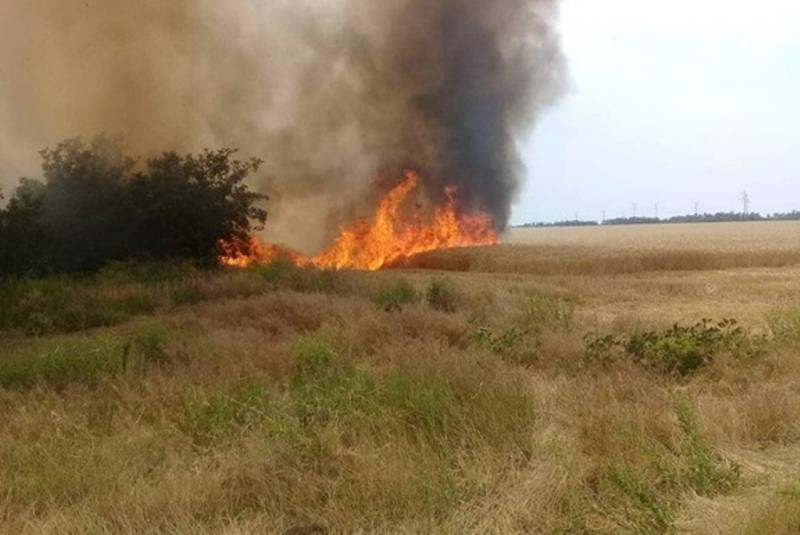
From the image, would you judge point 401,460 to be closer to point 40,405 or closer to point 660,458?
point 660,458

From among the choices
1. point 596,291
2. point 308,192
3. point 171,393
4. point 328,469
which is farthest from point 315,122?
point 328,469

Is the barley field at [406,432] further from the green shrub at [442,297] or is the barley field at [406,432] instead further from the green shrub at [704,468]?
the green shrub at [442,297]

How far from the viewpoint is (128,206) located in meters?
21.2

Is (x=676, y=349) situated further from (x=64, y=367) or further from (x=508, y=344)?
(x=64, y=367)

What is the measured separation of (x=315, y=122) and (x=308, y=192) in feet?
11.2

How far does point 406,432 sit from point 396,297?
9413mm

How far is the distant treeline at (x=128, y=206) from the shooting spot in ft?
67.9

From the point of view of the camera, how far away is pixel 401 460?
463cm

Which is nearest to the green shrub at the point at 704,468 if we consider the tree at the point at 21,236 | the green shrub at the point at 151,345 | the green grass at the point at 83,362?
the green grass at the point at 83,362

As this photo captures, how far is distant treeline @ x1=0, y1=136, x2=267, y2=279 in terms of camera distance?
20.7 meters

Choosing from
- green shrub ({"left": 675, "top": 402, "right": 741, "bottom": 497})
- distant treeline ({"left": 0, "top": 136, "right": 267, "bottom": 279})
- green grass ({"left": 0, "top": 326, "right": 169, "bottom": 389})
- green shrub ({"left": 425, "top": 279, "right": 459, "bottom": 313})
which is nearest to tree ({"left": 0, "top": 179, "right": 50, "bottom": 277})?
distant treeline ({"left": 0, "top": 136, "right": 267, "bottom": 279})

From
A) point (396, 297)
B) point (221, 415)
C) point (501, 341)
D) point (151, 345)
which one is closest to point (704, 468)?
point (221, 415)

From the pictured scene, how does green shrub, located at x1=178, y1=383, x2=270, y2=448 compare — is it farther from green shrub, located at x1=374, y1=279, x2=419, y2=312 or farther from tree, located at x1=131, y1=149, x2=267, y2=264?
tree, located at x1=131, y1=149, x2=267, y2=264

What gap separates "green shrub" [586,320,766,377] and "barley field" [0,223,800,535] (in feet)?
0.09
